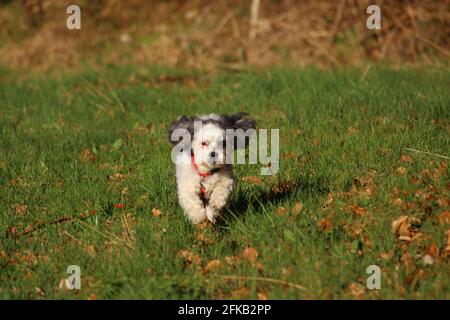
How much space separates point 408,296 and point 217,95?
6736 millimetres

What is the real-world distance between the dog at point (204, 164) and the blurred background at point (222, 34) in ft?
22.9

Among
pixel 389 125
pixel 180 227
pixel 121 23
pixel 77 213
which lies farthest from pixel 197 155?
pixel 121 23

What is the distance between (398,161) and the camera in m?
7.07

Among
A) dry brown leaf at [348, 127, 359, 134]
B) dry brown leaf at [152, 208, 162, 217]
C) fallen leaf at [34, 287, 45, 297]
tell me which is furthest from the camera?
dry brown leaf at [348, 127, 359, 134]

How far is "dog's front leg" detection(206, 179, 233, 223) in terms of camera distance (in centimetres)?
621

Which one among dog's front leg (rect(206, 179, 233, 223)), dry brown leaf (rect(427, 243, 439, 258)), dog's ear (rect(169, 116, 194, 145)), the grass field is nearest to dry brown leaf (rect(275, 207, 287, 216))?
the grass field

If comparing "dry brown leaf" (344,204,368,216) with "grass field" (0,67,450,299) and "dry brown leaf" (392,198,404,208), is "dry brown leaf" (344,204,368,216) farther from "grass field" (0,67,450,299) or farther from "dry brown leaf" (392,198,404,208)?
"dry brown leaf" (392,198,404,208)

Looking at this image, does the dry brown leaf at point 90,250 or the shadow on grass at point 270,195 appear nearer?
the dry brown leaf at point 90,250

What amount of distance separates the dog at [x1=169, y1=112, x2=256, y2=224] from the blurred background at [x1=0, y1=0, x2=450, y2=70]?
6.99m

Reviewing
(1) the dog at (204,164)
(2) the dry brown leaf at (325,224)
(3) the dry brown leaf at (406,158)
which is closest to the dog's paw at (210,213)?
(1) the dog at (204,164)

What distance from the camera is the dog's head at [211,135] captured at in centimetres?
596

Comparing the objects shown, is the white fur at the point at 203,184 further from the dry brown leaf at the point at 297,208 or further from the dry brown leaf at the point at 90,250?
the dry brown leaf at the point at 90,250

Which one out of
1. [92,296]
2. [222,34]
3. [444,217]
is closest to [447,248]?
[444,217]

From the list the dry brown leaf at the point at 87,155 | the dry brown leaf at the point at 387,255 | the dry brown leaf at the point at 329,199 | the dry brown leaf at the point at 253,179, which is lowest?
the dry brown leaf at the point at 387,255
